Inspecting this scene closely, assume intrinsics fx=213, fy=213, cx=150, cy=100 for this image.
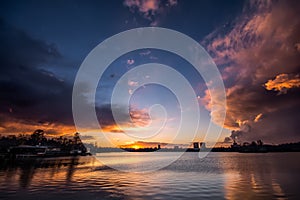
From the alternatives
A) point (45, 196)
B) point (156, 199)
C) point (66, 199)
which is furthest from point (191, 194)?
point (45, 196)

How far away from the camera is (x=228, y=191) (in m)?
29.8

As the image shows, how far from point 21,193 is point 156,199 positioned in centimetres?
1910

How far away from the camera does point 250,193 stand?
28031mm

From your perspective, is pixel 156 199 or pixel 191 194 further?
pixel 191 194

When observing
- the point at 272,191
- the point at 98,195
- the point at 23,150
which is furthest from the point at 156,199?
the point at 23,150

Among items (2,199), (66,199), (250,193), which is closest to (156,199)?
(66,199)

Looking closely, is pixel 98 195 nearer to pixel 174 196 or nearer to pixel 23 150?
pixel 174 196

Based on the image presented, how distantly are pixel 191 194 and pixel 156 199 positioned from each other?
218 inches

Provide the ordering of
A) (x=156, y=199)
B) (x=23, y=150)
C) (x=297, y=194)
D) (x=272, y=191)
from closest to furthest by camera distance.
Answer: (x=156, y=199)
(x=297, y=194)
(x=272, y=191)
(x=23, y=150)

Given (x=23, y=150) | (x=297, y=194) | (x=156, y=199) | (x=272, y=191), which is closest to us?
(x=156, y=199)

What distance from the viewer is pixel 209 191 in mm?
30266

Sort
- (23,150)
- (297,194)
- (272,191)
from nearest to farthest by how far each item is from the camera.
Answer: (297,194), (272,191), (23,150)

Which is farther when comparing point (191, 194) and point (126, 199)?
point (191, 194)

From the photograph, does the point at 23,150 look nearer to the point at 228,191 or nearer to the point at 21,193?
the point at 21,193
